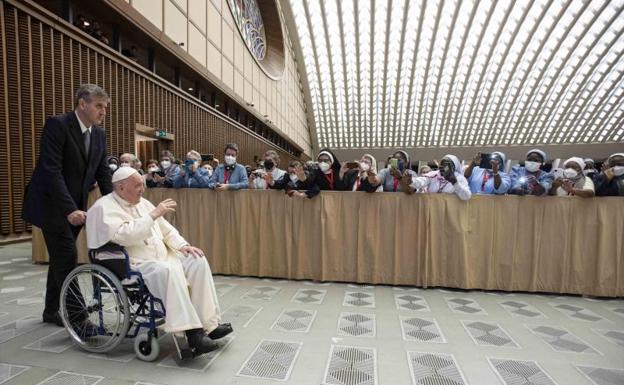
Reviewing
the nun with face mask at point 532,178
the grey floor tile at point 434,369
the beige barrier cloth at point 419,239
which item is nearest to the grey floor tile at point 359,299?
the beige barrier cloth at point 419,239

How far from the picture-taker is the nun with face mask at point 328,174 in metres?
4.54

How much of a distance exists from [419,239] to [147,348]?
3182 millimetres

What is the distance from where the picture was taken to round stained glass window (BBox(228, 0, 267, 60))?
47.6ft

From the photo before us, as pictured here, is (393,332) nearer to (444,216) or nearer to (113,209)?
(444,216)

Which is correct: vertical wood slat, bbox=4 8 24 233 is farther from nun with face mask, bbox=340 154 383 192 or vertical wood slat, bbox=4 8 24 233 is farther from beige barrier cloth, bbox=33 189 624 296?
nun with face mask, bbox=340 154 383 192

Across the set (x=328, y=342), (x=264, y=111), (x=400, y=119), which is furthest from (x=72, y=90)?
(x=400, y=119)

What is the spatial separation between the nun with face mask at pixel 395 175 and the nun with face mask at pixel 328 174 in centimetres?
56

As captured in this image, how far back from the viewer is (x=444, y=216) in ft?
13.8

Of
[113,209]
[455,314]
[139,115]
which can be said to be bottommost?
[455,314]

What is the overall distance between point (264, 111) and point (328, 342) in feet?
57.5

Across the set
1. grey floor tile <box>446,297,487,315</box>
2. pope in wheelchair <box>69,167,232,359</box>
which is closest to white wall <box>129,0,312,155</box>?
pope in wheelchair <box>69,167,232,359</box>

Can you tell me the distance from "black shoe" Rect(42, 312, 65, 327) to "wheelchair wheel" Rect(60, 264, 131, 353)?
0.44 meters

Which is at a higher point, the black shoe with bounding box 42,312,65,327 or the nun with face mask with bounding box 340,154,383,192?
the nun with face mask with bounding box 340,154,383,192

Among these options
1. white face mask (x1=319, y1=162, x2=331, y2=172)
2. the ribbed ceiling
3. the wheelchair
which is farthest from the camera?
the ribbed ceiling
